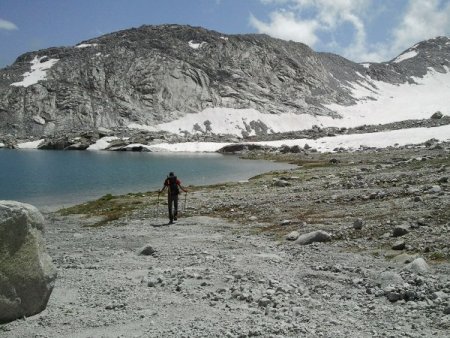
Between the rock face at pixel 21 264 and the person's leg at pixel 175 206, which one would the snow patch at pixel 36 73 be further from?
the rock face at pixel 21 264

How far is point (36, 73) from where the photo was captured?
185875 millimetres

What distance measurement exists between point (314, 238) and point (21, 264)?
10589mm

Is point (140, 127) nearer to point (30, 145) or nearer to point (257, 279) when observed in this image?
point (30, 145)

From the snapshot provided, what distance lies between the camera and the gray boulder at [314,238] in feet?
54.6

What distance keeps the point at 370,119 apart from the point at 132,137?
113 meters

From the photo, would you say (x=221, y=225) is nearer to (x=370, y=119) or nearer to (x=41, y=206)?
(x=41, y=206)

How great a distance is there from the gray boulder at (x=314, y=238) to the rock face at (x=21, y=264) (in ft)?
31.3

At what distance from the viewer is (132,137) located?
5482 inches

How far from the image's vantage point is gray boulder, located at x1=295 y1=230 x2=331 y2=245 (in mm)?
16656

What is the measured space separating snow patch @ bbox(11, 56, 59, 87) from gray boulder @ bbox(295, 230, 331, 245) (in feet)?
592

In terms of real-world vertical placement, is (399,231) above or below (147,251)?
above

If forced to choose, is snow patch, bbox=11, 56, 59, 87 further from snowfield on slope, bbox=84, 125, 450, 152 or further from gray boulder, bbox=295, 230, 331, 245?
gray boulder, bbox=295, 230, 331, 245

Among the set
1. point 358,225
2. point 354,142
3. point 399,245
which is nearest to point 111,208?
point 358,225

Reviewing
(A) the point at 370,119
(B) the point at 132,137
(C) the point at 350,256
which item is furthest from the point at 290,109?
(C) the point at 350,256
